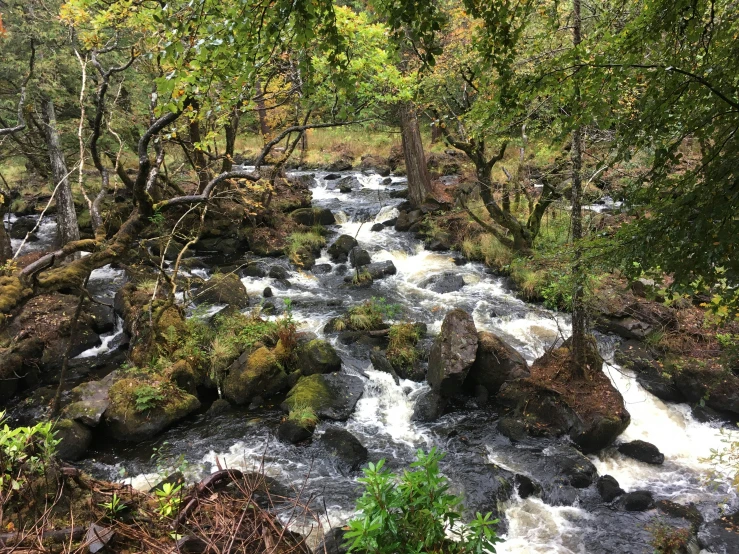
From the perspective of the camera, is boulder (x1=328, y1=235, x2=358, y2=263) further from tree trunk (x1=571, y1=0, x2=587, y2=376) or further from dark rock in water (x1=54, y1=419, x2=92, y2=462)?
dark rock in water (x1=54, y1=419, x2=92, y2=462)

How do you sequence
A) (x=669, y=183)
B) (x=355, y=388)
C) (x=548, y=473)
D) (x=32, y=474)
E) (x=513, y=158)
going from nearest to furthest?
(x=32, y=474)
(x=669, y=183)
(x=548, y=473)
(x=355, y=388)
(x=513, y=158)

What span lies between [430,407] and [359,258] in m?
6.77

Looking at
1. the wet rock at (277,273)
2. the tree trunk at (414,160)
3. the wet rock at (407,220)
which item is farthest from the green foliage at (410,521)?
the tree trunk at (414,160)

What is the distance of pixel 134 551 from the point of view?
7.95 ft

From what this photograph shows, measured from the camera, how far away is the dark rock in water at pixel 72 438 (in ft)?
22.2

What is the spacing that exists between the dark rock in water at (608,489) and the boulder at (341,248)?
391 inches

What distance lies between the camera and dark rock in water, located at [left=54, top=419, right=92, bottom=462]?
22.2ft

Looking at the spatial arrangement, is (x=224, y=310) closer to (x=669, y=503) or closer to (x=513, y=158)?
(x=669, y=503)

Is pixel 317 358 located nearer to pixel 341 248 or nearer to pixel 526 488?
pixel 526 488

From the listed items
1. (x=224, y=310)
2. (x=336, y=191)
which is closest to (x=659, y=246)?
(x=224, y=310)

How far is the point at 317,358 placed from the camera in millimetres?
8734

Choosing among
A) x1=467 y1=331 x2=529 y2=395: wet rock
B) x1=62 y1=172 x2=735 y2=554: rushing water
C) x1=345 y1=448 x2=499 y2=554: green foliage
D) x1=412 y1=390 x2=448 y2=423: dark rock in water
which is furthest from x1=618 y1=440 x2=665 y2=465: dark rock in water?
x1=345 y1=448 x2=499 y2=554: green foliage

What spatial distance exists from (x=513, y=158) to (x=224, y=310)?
53.0 feet

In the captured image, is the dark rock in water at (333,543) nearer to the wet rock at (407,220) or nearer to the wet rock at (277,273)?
the wet rock at (277,273)
